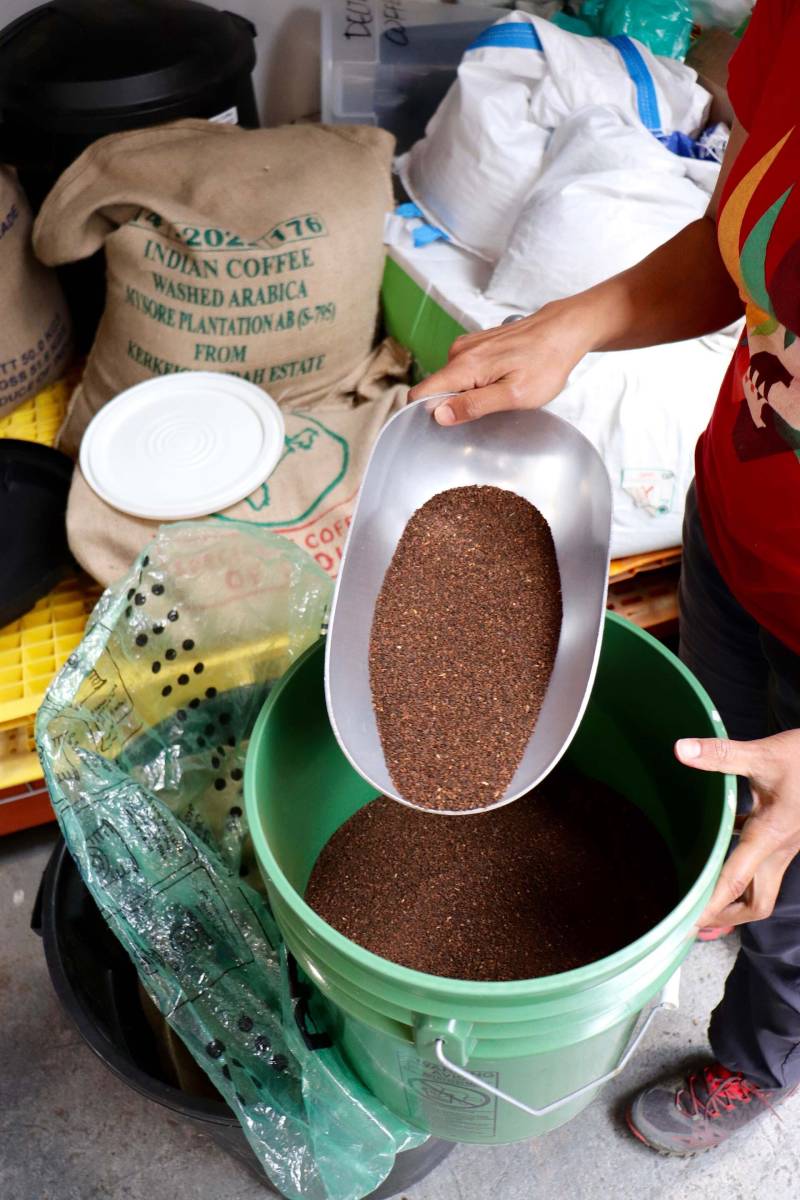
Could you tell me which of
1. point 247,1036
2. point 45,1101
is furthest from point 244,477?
A: point 45,1101

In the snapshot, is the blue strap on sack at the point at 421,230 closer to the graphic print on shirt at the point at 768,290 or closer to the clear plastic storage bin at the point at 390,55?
the clear plastic storage bin at the point at 390,55

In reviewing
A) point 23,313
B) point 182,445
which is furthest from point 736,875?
point 23,313

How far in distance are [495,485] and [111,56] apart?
1.00 m

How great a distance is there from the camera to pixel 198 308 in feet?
4.39

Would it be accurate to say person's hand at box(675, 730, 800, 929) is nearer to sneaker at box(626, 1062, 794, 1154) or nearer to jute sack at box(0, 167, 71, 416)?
sneaker at box(626, 1062, 794, 1154)

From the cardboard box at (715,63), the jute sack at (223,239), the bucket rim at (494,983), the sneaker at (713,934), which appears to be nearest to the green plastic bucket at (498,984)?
the bucket rim at (494,983)

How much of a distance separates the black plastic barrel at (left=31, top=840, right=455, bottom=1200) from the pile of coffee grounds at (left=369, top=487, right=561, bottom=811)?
0.39 metres

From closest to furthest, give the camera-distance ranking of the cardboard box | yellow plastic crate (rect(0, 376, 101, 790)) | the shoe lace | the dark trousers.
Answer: the dark trousers < the shoe lace < yellow plastic crate (rect(0, 376, 101, 790)) < the cardboard box

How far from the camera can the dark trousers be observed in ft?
2.74

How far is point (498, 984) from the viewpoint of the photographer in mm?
603

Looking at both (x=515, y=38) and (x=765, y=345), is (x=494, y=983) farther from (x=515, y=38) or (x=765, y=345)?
(x=515, y=38)

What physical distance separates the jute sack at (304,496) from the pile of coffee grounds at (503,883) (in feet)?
1.60

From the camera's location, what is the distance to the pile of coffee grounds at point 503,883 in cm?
78

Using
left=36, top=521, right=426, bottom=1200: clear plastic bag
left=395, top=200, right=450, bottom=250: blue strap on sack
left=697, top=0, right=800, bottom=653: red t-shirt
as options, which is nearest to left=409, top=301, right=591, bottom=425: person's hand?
left=697, top=0, right=800, bottom=653: red t-shirt
